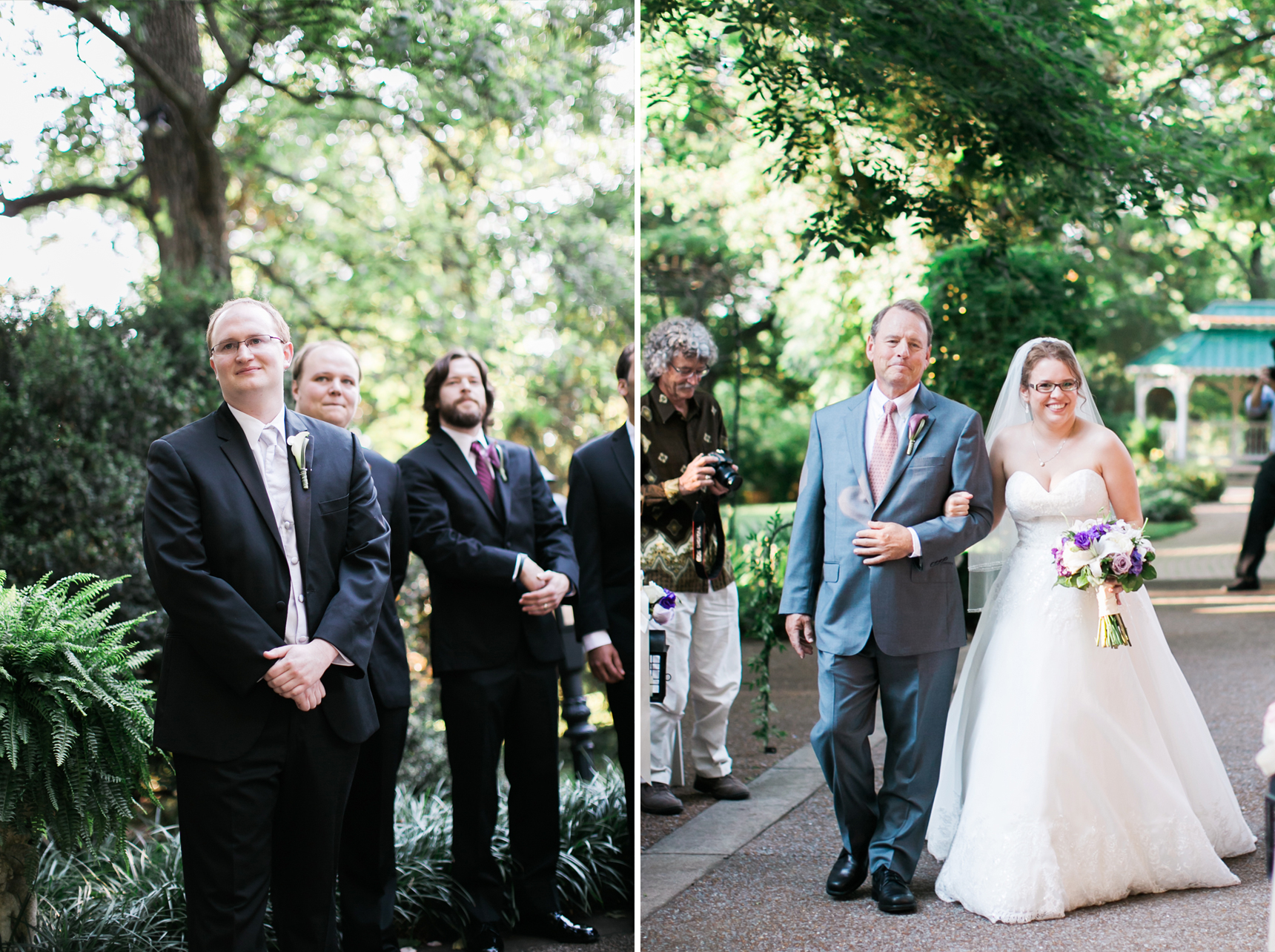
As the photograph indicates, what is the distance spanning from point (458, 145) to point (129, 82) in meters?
2.28

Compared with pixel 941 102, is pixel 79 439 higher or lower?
lower

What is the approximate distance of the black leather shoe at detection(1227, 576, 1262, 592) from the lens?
11.5ft

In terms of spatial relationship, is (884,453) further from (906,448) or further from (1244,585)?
(1244,585)

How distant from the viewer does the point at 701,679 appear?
3.58 m

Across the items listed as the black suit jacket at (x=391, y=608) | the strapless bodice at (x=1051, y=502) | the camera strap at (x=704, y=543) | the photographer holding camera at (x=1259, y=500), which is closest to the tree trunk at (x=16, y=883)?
the black suit jacket at (x=391, y=608)

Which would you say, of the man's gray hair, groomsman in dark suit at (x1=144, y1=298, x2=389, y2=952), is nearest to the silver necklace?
the man's gray hair

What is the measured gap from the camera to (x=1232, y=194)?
3.52 metres

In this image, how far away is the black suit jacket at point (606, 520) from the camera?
12.0 ft

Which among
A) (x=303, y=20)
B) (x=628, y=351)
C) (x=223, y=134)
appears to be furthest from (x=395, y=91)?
(x=628, y=351)

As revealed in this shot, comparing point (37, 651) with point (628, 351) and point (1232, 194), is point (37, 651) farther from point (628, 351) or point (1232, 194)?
point (1232, 194)

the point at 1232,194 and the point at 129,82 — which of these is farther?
the point at 129,82

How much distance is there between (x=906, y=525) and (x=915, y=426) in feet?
0.97

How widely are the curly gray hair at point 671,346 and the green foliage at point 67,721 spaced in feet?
5.89

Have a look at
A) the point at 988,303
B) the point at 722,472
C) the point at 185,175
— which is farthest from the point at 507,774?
the point at 185,175
